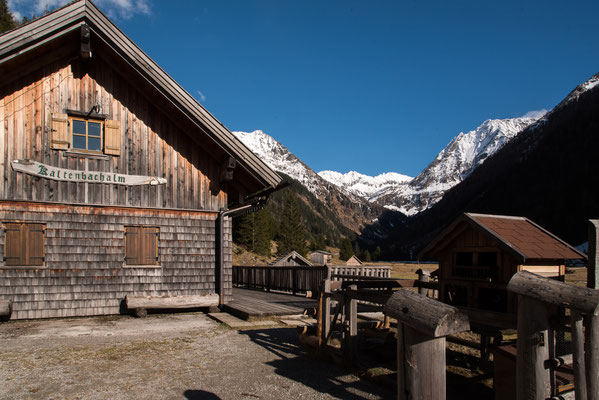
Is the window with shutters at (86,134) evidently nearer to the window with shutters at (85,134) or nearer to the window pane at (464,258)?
the window with shutters at (85,134)

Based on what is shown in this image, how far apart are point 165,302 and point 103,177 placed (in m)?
4.11

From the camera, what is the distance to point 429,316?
8.85 ft

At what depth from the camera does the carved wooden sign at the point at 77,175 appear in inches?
468

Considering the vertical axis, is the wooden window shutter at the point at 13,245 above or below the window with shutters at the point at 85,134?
below

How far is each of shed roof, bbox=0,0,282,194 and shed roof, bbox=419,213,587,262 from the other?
23.7 feet

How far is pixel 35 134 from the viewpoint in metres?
12.1

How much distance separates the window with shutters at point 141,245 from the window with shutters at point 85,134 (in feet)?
7.80

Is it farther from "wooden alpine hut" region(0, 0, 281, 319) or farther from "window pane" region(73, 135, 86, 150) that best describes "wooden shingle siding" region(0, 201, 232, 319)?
"window pane" region(73, 135, 86, 150)

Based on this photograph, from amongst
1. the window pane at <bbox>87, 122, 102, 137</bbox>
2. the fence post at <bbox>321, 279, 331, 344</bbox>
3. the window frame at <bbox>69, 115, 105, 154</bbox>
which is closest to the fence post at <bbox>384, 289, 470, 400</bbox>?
the fence post at <bbox>321, 279, 331, 344</bbox>

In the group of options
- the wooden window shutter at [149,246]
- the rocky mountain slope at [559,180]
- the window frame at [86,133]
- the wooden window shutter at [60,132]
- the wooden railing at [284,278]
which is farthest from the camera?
the rocky mountain slope at [559,180]

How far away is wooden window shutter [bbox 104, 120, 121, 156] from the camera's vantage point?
42.3 ft

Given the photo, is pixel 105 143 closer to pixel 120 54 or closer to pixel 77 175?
pixel 77 175

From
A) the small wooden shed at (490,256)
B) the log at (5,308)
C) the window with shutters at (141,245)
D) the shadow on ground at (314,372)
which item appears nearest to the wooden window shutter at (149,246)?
the window with shutters at (141,245)

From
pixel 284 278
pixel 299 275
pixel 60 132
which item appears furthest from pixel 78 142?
pixel 284 278
